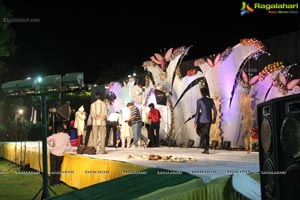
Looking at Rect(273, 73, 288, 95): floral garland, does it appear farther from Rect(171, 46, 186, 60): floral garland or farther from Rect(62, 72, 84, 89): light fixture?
Rect(62, 72, 84, 89): light fixture

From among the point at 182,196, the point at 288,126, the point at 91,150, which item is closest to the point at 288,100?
the point at 288,126

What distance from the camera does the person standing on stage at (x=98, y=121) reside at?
9.44 metres

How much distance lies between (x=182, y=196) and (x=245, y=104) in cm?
647

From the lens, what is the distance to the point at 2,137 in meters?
21.0

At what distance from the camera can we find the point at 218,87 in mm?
11523

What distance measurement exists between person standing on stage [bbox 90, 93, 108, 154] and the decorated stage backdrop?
3668mm

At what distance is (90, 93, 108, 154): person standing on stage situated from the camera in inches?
372

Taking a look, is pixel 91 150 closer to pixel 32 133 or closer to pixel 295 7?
pixel 295 7

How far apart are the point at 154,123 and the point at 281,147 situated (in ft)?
33.7

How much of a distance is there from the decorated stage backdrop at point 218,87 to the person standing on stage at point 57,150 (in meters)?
4.60

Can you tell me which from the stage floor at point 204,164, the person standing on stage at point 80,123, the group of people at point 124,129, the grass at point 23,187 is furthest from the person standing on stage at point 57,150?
the person standing on stage at point 80,123

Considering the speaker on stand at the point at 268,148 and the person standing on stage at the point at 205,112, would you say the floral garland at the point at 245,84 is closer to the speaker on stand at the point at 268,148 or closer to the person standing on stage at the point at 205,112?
the person standing on stage at the point at 205,112

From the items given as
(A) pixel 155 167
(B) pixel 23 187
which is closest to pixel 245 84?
(A) pixel 155 167

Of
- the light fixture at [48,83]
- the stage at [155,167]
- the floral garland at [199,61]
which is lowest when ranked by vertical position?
the stage at [155,167]
